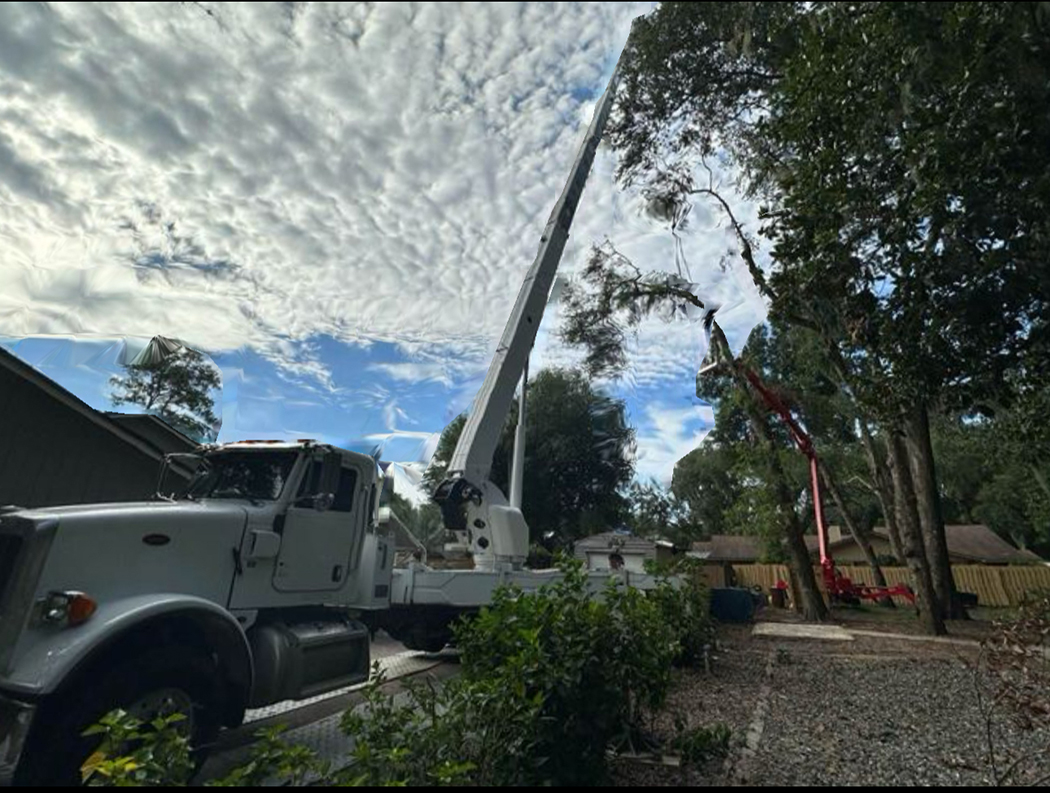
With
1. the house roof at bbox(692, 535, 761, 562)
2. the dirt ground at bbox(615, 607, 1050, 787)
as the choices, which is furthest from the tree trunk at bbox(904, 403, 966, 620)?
the house roof at bbox(692, 535, 761, 562)

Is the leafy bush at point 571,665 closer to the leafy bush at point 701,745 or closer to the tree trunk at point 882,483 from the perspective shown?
the leafy bush at point 701,745

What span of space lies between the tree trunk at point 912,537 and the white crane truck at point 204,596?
33.4 ft

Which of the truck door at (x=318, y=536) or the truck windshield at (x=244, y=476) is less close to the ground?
the truck windshield at (x=244, y=476)

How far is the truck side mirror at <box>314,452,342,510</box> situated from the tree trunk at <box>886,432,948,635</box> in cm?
1068

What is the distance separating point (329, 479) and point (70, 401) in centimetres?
455

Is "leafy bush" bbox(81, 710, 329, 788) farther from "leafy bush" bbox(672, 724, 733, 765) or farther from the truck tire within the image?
"leafy bush" bbox(672, 724, 733, 765)

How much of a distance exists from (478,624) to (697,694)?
378cm

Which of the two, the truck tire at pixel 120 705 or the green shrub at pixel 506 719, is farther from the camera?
the truck tire at pixel 120 705

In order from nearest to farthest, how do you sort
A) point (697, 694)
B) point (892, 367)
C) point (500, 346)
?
1. point (697, 694)
2. point (892, 367)
3. point (500, 346)

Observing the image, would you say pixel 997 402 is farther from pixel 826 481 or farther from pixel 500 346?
pixel 826 481

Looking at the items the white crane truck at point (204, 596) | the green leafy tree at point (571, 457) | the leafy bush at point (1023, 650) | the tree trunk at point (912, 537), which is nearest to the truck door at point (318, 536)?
the white crane truck at point (204, 596)

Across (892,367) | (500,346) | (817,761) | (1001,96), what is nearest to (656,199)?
(500,346)

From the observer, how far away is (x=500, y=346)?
29.5 ft

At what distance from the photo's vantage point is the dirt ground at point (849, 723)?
11.7ft
